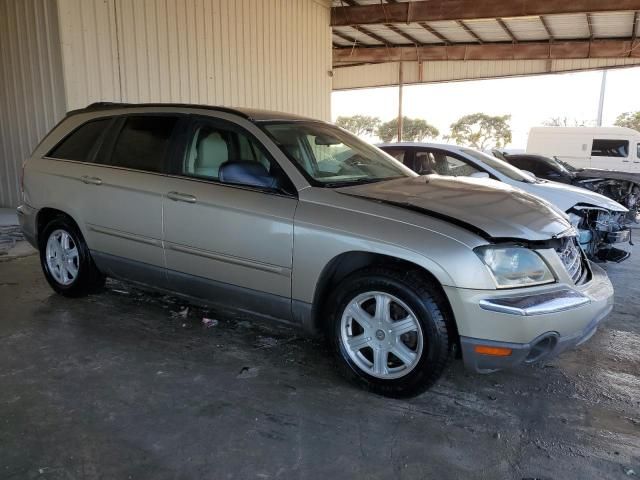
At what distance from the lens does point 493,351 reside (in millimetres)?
2703

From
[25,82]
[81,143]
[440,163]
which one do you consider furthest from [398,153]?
[25,82]

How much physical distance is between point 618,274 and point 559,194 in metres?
1.12

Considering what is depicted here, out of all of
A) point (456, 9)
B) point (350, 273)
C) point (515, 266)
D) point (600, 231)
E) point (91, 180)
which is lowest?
point (600, 231)

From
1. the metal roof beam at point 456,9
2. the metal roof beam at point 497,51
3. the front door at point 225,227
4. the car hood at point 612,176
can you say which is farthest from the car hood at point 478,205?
the metal roof beam at point 497,51

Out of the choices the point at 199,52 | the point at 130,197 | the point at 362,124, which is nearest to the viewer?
the point at 130,197

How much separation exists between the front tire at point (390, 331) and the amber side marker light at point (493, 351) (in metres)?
0.17

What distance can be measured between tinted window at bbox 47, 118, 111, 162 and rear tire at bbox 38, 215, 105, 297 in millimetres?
530

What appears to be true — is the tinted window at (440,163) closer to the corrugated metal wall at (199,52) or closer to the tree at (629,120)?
the corrugated metal wall at (199,52)

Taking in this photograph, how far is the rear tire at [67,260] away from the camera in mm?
4409

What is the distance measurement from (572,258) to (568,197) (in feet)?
11.1

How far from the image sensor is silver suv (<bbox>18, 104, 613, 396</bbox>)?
2.74 metres

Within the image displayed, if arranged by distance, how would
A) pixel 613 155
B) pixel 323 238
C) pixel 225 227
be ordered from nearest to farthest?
1. pixel 323 238
2. pixel 225 227
3. pixel 613 155

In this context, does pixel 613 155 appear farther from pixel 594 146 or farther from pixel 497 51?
pixel 497 51

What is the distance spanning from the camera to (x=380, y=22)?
41.4 feet
